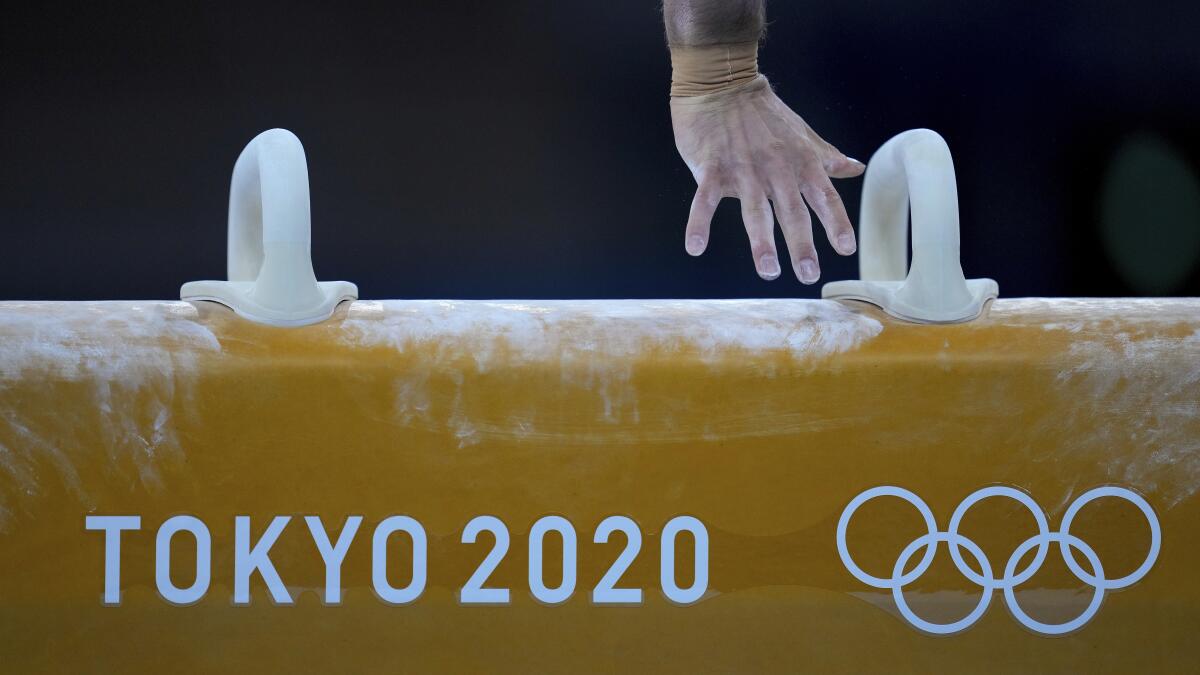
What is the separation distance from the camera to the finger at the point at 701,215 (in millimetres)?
1755

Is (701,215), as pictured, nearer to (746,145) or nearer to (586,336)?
(746,145)

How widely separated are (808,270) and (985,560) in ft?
1.66

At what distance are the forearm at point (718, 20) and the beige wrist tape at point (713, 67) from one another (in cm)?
1

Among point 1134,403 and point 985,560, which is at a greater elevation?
point 1134,403

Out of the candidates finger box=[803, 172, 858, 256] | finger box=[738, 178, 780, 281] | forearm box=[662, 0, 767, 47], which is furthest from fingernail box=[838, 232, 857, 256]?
forearm box=[662, 0, 767, 47]

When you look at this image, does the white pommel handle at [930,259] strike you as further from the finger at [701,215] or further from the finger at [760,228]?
the finger at [701,215]

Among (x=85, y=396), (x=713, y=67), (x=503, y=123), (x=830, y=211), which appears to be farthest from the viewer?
(x=503, y=123)

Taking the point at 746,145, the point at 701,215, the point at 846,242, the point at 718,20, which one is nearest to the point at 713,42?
the point at 718,20

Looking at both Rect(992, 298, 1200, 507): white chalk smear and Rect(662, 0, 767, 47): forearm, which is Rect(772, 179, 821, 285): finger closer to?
Rect(992, 298, 1200, 507): white chalk smear

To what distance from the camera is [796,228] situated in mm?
1767

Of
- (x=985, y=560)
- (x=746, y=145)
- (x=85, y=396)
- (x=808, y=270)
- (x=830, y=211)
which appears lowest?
(x=985, y=560)

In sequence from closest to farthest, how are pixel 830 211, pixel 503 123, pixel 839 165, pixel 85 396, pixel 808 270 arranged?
pixel 85 396, pixel 808 270, pixel 830 211, pixel 839 165, pixel 503 123

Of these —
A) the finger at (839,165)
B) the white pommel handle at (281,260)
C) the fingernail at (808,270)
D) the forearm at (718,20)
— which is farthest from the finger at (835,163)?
the white pommel handle at (281,260)

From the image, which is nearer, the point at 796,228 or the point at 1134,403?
the point at 1134,403
